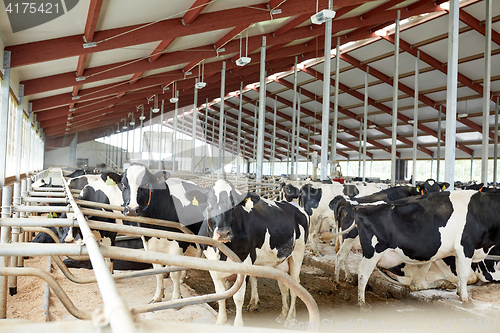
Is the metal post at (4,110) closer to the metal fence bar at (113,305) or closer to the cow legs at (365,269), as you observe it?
the cow legs at (365,269)

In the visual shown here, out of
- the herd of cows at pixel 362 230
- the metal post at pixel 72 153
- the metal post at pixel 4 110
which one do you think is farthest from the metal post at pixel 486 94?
the metal post at pixel 72 153

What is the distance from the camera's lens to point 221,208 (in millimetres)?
3371

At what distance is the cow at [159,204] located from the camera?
3.99m

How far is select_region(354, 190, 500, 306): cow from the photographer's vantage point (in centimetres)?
434

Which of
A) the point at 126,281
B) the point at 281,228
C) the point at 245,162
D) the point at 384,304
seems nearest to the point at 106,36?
the point at 126,281

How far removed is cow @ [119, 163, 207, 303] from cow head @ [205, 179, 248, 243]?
365 mm

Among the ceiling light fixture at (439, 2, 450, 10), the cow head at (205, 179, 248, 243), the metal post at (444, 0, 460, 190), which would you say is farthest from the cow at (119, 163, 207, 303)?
the ceiling light fixture at (439, 2, 450, 10)

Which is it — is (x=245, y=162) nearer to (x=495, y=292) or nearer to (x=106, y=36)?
(x=106, y=36)

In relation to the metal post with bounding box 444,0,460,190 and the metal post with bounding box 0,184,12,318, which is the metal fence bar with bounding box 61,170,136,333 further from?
the metal post with bounding box 444,0,460,190

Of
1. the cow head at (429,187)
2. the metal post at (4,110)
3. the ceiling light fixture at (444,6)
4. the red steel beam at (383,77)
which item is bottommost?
the cow head at (429,187)

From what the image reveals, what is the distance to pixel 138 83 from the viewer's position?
16.1 meters

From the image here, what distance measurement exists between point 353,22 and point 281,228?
13020 millimetres

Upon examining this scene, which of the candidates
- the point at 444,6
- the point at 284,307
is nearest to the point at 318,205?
the point at 284,307

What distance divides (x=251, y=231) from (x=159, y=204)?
1291 mm
